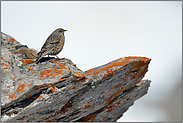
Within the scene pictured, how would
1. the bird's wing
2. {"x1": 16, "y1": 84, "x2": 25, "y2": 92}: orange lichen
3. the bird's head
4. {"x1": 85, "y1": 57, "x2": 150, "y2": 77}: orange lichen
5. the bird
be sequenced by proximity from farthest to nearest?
the bird's head < the bird's wing < {"x1": 85, "y1": 57, "x2": 150, "y2": 77}: orange lichen < the bird < {"x1": 16, "y1": 84, "x2": 25, "y2": 92}: orange lichen

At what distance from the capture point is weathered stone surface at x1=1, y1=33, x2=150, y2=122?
597cm

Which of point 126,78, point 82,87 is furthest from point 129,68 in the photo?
point 82,87

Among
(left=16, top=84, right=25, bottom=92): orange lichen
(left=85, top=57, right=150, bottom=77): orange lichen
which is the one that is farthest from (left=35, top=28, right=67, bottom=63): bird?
(left=16, top=84, right=25, bottom=92): orange lichen

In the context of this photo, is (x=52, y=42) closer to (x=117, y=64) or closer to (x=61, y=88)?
(x=61, y=88)

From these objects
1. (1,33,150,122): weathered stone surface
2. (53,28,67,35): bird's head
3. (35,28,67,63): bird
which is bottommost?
(1,33,150,122): weathered stone surface

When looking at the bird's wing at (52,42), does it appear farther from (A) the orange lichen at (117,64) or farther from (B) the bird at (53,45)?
(A) the orange lichen at (117,64)

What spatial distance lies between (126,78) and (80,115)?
2913mm

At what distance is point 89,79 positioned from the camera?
754 cm

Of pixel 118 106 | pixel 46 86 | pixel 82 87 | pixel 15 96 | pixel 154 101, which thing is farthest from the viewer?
pixel 154 101

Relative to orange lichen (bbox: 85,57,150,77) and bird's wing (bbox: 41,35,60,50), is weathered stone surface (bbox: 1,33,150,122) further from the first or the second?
bird's wing (bbox: 41,35,60,50)

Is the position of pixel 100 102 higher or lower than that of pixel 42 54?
lower

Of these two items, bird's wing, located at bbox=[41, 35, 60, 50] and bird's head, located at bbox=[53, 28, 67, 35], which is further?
bird's head, located at bbox=[53, 28, 67, 35]

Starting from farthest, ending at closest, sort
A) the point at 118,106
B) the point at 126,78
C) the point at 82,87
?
the point at 118,106 < the point at 126,78 < the point at 82,87

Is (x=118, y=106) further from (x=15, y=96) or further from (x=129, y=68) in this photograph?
(x=15, y=96)
